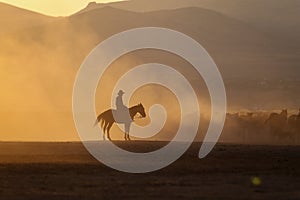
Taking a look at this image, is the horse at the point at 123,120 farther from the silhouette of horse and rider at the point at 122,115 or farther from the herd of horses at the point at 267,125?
the herd of horses at the point at 267,125

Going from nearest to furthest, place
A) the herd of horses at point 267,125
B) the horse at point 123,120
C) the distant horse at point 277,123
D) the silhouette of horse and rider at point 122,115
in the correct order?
the silhouette of horse and rider at point 122,115 → the horse at point 123,120 → the herd of horses at point 267,125 → the distant horse at point 277,123

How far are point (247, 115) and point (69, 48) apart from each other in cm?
11381

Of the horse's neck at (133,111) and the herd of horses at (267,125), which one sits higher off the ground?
the herd of horses at (267,125)

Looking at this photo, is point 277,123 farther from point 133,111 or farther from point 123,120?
point 123,120

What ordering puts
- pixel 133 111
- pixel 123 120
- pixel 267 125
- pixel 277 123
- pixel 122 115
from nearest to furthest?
pixel 122 115
pixel 123 120
pixel 133 111
pixel 277 123
pixel 267 125

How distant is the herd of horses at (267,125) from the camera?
69.8 meters

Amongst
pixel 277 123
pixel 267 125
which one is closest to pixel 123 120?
pixel 277 123

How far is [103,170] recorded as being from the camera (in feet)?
107

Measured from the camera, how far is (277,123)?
2936 inches

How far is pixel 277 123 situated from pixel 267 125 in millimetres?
1696

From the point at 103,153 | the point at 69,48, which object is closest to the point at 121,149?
the point at 103,153

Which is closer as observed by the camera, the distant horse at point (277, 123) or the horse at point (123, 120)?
the horse at point (123, 120)

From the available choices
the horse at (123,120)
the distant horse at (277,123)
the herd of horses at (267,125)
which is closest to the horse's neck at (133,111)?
the horse at (123,120)

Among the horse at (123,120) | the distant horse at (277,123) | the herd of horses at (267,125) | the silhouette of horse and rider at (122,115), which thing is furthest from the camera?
the distant horse at (277,123)
